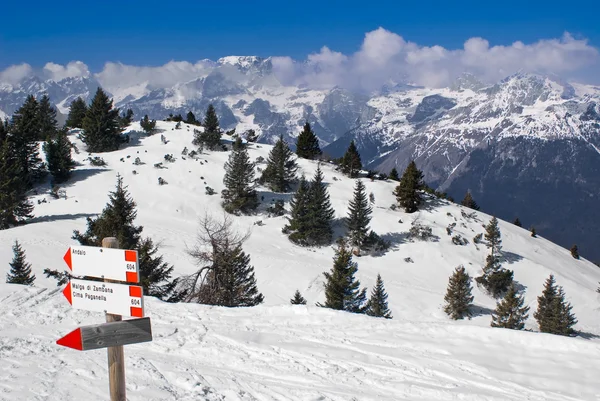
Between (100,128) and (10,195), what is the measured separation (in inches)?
996

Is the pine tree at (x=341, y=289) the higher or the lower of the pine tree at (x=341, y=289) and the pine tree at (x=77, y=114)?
the lower

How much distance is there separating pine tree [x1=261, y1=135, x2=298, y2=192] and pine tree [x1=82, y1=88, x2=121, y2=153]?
22971mm

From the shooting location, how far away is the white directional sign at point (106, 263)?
5383mm

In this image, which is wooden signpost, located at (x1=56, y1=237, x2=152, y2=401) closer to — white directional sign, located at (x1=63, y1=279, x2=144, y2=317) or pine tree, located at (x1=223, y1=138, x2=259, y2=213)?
white directional sign, located at (x1=63, y1=279, x2=144, y2=317)

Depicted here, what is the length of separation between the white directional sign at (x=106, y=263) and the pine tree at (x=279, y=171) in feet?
151

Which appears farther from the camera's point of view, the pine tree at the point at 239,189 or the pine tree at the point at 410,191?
the pine tree at the point at 410,191

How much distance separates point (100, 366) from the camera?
29.6ft

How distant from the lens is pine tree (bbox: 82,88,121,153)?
192ft

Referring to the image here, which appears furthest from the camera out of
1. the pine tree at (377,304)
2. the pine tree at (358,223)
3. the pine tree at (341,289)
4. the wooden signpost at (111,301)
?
the pine tree at (358,223)

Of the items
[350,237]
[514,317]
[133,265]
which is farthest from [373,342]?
[350,237]

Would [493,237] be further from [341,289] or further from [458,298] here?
[341,289]

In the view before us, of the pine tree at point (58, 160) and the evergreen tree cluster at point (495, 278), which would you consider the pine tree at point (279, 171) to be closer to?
the pine tree at point (58, 160)

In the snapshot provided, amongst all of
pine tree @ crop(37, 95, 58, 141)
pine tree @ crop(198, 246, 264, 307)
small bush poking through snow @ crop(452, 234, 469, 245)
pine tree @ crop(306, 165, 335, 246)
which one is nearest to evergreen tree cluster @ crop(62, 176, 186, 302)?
Answer: pine tree @ crop(198, 246, 264, 307)

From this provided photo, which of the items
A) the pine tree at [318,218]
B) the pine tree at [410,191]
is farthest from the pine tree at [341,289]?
the pine tree at [410,191]
